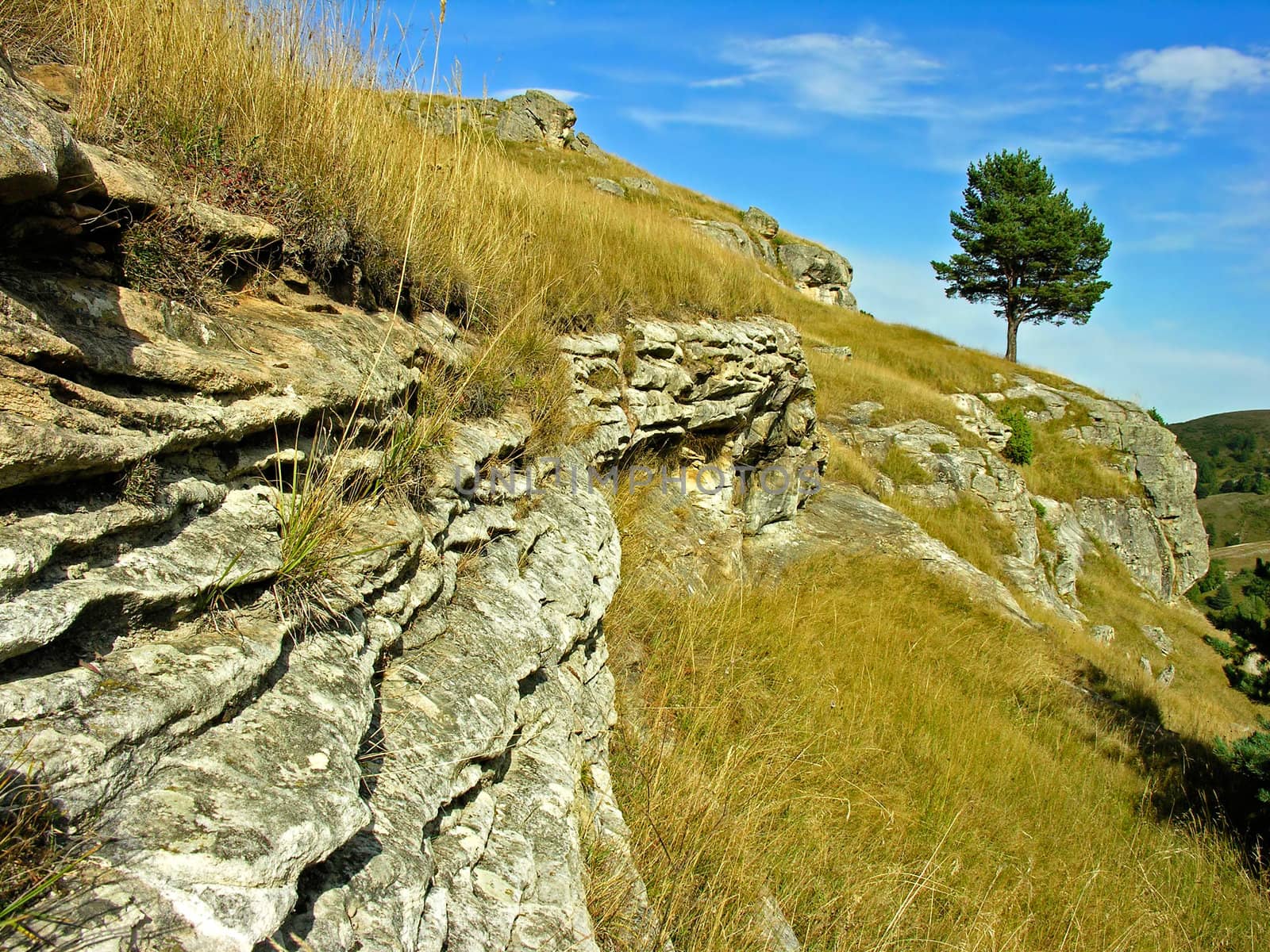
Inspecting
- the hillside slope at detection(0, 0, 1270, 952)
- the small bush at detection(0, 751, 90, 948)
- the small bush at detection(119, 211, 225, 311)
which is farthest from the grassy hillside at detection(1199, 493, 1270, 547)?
the small bush at detection(0, 751, 90, 948)

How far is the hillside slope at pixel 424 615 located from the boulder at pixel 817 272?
2861cm

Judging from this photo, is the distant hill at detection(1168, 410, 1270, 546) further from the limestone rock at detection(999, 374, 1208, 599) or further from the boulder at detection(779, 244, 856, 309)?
the boulder at detection(779, 244, 856, 309)

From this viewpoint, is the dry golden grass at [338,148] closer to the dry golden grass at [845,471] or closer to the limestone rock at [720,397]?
the limestone rock at [720,397]

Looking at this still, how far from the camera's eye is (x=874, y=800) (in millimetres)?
4113

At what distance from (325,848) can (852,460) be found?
38.2ft

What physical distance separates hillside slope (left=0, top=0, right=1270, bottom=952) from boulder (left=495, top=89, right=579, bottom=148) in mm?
23932

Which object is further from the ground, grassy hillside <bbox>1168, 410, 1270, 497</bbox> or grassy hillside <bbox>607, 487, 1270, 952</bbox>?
grassy hillside <bbox>1168, 410, 1270, 497</bbox>

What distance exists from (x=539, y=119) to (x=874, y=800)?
102ft

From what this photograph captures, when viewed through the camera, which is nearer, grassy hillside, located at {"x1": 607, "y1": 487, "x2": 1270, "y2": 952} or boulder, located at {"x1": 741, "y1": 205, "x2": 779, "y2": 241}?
grassy hillside, located at {"x1": 607, "y1": 487, "x2": 1270, "y2": 952}

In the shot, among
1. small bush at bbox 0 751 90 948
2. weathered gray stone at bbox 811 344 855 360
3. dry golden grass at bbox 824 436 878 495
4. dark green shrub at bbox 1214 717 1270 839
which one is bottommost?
dark green shrub at bbox 1214 717 1270 839

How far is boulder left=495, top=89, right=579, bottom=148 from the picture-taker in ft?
93.0

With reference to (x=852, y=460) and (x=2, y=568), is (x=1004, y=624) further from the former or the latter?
(x=2, y=568)

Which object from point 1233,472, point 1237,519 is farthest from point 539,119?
point 1233,472

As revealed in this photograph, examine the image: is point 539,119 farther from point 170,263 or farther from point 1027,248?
point 170,263
